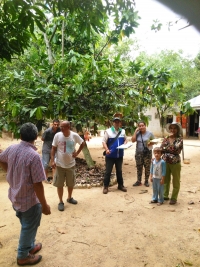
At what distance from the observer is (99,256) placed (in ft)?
8.43

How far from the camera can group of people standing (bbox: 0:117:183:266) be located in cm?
219

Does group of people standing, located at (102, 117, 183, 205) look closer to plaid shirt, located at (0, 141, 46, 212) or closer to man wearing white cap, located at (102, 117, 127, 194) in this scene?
man wearing white cap, located at (102, 117, 127, 194)

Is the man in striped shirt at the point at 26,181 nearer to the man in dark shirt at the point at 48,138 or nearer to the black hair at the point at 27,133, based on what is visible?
the black hair at the point at 27,133

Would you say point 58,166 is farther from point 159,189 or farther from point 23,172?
point 159,189

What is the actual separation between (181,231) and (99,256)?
4.50 ft

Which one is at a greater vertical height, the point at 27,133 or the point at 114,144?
the point at 27,133

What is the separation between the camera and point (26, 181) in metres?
2.19

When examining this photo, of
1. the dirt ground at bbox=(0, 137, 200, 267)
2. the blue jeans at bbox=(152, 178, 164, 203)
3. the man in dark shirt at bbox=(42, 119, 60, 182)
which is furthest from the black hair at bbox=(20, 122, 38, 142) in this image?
the man in dark shirt at bbox=(42, 119, 60, 182)

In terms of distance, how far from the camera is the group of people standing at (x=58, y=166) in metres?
2.19

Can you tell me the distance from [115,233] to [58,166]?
157 cm

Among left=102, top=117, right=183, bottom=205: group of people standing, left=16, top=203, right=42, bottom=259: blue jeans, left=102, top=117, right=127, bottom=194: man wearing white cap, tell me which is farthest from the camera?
left=102, top=117, right=127, bottom=194: man wearing white cap

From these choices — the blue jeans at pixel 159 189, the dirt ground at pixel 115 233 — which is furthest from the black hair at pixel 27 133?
the blue jeans at pixel 159 189

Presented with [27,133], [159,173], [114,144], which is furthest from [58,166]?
[159,173]

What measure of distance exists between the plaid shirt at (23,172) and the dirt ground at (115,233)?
2.79ft
